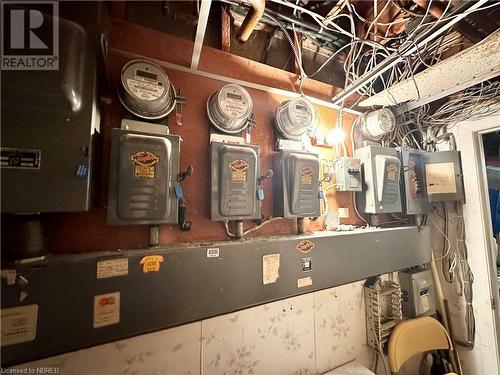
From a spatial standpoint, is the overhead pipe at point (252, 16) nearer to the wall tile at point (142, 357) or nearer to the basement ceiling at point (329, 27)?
the basement ceiling at point (329, 27)

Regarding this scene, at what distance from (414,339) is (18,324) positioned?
2217 millimetres

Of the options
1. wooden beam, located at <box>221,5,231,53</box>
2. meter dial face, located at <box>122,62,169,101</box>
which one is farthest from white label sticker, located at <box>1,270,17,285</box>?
wooden beam, located at <box>221,5,231,53</box>

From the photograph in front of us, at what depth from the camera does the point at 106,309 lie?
788mm

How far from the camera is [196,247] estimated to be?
95 centimetres

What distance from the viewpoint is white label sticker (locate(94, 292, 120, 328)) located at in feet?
2.54

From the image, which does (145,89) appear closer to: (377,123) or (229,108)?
(229,108)

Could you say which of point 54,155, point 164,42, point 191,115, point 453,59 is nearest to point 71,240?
point 54,155

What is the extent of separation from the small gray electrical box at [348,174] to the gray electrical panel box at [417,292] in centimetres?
91

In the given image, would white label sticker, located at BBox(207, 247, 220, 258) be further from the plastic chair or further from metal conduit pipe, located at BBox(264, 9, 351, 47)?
the plastic chair

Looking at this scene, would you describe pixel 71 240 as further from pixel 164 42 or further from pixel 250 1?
pixel 250 1

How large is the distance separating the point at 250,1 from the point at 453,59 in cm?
103

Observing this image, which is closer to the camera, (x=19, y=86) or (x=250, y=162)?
(x=19, y=86)

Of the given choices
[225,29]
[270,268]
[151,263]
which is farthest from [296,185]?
[225,29]

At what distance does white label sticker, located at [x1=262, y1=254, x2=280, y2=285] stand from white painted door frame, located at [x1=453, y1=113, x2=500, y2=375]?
172cm
